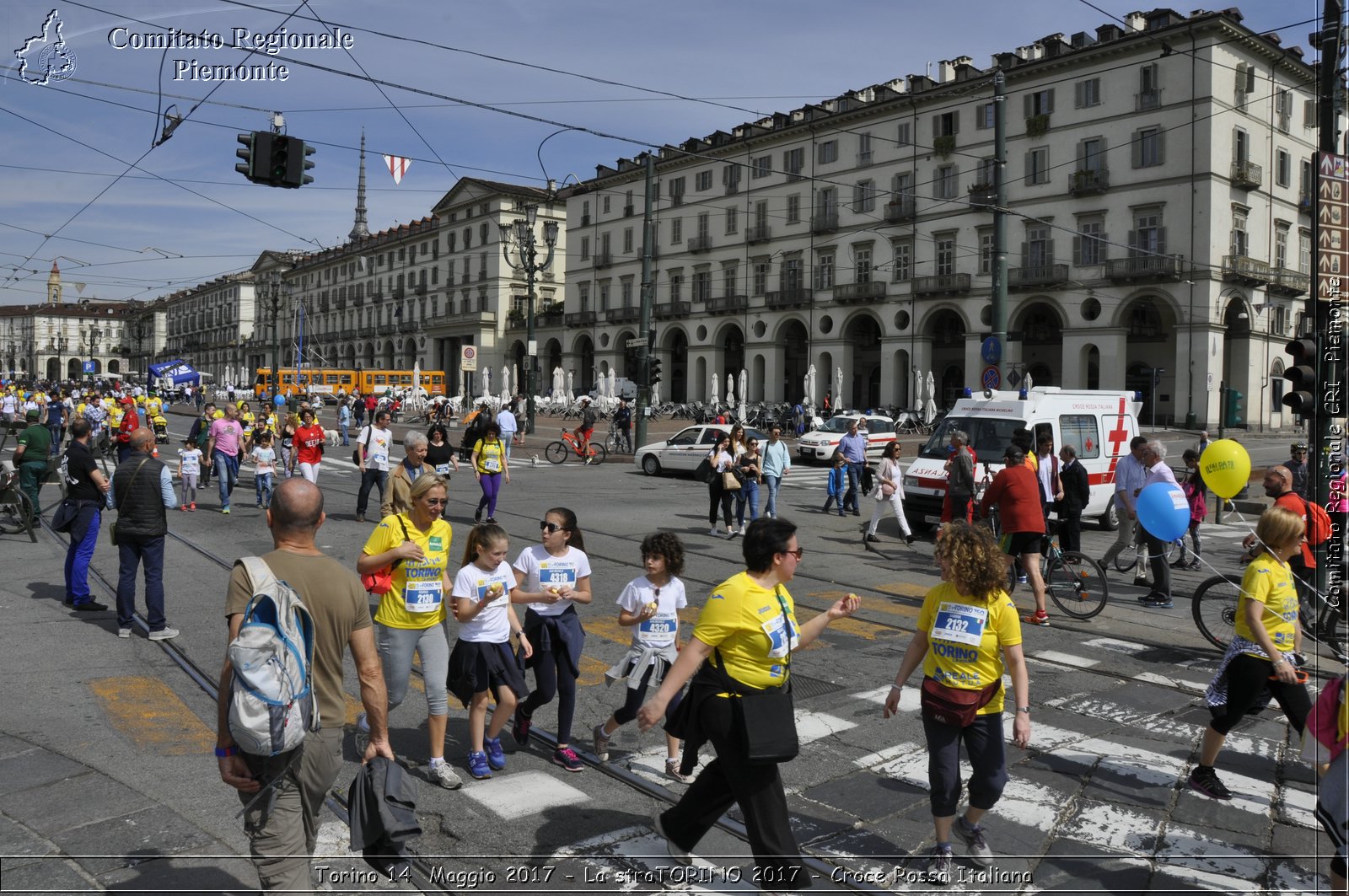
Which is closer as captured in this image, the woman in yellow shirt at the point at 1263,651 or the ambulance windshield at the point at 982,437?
the woman in yellow shirt at the point at 1263,651

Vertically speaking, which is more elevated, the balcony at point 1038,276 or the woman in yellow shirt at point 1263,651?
the balcony at point 1038,276

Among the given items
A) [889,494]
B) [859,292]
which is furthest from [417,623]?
[859,292]

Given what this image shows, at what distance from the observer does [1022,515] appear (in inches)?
379

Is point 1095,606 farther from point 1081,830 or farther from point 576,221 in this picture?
point 576,221

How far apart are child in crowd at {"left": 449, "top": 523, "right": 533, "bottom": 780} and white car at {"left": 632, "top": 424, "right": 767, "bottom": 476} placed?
17.9 m

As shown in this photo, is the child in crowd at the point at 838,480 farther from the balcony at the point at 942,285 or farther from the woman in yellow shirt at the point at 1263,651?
the balcony at the point at 942,285

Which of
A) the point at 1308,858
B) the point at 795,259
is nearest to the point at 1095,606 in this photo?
the point at 1308,858

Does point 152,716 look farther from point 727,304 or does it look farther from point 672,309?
point 672,309

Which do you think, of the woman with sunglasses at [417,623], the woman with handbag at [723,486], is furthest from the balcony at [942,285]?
the woman with sunglasses at [417,623]

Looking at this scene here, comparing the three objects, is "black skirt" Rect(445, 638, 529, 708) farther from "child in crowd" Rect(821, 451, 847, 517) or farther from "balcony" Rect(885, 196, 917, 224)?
"balcony" Rect(885, 196, 917, 224)

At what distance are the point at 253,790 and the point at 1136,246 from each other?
153ft

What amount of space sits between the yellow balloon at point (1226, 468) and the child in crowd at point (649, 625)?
4006mm

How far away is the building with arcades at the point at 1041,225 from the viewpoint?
4169 cm

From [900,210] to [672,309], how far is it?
18615 mm
